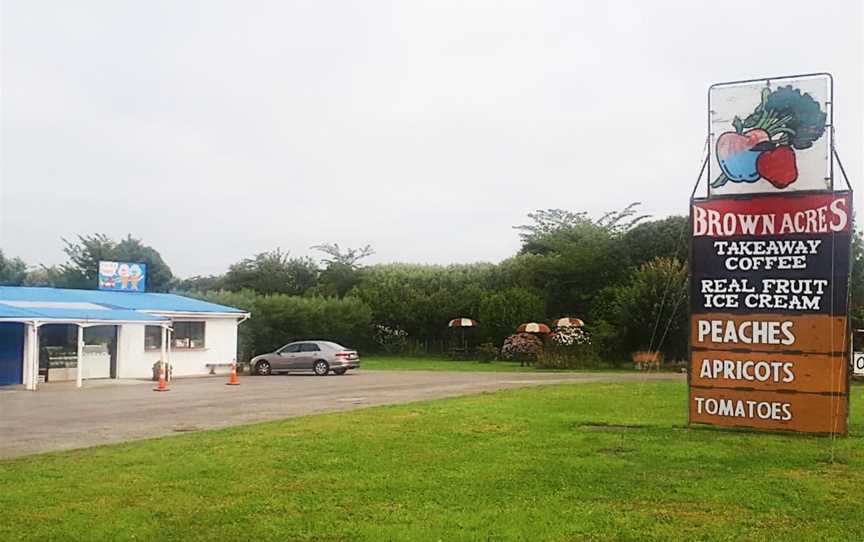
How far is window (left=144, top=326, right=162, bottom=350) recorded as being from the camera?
3278 centimetres

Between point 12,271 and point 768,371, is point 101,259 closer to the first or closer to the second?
point 12,271

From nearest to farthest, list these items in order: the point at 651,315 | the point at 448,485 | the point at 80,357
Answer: the point at 448,485
the point at 80,357
the point at 651,315

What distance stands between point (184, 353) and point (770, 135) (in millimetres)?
26350

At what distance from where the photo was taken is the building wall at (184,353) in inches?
1257

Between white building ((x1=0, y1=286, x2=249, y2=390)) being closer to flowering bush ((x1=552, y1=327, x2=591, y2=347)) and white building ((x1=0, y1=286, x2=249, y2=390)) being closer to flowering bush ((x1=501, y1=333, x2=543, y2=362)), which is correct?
flowering bush ((x1=501, y1=333, x2=543, y2=362))

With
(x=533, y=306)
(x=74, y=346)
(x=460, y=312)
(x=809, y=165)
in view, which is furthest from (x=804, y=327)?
(x=460, y=312)

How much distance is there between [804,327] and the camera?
12.6 m

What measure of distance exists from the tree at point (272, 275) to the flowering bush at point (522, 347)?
17.7 m

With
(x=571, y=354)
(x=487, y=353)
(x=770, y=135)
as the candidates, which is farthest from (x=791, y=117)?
(x=487, y=353)

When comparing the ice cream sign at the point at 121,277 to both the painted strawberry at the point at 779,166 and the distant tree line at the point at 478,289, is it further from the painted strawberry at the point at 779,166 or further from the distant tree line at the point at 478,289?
the painted strawberry at the point at 779,166

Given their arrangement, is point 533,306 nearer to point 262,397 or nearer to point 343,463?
point 262,397

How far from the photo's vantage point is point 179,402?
2067 cm

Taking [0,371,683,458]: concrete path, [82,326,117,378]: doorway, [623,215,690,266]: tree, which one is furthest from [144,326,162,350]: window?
[623,215,690,266]: tree

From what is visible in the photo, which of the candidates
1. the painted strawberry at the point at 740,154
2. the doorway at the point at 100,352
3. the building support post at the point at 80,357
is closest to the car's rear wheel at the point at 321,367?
the doorway at the point at 100,352
